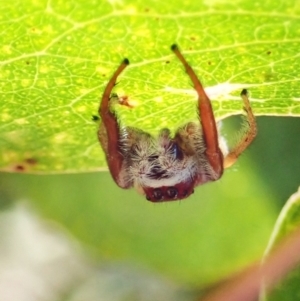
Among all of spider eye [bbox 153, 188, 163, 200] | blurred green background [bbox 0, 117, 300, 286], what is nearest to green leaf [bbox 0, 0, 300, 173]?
spider eye [bbox 153, 188, 163, 200]

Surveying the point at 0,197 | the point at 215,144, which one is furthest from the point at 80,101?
the point at 0,197

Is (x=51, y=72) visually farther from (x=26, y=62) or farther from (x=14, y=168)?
(x=14, y=168)

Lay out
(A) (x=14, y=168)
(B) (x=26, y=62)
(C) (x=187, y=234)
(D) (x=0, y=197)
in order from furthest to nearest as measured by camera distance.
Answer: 1. (D) (x=0, y=197)
2. (C) (x=187, y=234)
3. (A) (x=14, y=168)
4. (B) (x=26, y=62)

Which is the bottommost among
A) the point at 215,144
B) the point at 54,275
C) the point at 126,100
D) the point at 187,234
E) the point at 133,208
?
the point at 215,144

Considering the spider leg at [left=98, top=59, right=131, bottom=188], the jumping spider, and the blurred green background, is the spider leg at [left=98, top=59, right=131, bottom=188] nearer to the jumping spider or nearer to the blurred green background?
the jumping spider

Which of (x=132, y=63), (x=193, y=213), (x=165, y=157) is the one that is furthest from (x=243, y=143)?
(x=193, y=213)

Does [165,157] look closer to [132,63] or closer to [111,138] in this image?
[111,138]
